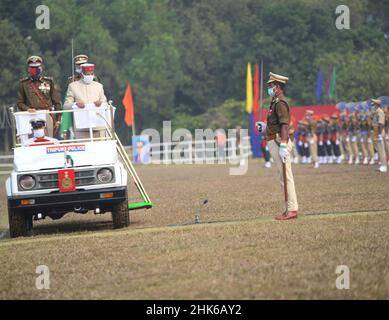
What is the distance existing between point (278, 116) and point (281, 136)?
316 millimetres

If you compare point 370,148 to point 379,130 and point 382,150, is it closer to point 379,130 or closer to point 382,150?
point 379,130

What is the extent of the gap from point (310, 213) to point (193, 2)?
3116 inches

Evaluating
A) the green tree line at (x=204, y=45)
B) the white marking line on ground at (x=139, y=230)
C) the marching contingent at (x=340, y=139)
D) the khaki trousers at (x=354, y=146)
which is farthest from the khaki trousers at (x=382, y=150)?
the green tree line at (x=204, y=45)

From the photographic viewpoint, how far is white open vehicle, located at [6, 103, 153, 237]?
50.1 ft

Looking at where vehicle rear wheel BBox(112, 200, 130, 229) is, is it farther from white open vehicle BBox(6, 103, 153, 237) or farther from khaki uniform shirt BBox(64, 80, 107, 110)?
khaki uniform shirt BBox(64, 80, 107, 110)

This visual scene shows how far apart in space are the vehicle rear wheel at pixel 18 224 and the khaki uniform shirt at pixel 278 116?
13.3 ft

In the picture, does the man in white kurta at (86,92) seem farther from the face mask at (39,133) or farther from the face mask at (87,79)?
the face mask at (39,133)

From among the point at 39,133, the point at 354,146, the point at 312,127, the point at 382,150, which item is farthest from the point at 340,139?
the point at 39,133

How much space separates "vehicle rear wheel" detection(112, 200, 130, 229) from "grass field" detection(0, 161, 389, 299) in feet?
0.80

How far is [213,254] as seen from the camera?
11781 mm

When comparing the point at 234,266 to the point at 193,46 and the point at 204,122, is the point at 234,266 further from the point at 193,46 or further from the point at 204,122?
the point at 193,46

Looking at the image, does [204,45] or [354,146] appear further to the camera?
[204,45]

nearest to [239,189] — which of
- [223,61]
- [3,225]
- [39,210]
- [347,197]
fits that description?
[347,197]

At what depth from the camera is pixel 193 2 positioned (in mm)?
94188
